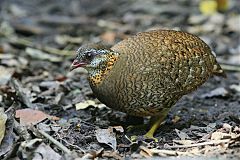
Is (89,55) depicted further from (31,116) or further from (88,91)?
(88,91)

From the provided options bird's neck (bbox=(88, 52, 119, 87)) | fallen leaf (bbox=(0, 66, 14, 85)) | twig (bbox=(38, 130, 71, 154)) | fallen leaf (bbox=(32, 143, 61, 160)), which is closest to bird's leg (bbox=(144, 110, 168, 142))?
bird's neck (bbox=(88, 52, 119, 87))

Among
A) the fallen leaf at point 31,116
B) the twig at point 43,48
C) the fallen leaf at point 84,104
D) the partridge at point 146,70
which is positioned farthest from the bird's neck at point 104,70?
the twig at point 43,48

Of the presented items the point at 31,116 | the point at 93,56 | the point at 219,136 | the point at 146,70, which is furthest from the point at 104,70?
the point at 219,136

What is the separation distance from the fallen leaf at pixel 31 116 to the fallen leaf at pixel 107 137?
0.68m

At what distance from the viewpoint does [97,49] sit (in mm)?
5629

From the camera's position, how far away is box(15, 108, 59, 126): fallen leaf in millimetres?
5608

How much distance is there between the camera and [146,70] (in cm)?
539

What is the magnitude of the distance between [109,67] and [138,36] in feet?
1.42

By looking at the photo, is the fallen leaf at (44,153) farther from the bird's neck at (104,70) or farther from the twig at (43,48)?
the twig at (43,48)

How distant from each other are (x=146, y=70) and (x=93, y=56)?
539 millimetres

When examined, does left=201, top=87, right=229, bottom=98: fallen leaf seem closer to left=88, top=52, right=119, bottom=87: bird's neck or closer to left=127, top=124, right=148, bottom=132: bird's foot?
left=127, top=124, right=148, bottom=132: bird's foot

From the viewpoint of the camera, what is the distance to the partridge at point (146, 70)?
5.40 metres

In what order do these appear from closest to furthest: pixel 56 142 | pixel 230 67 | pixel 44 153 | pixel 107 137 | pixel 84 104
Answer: pixel 44 153 → pixel 56 142 → pixel 107 137 → pixel 84 104 → pixel 230 67

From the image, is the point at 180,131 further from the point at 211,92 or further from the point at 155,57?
the point at 211,92
